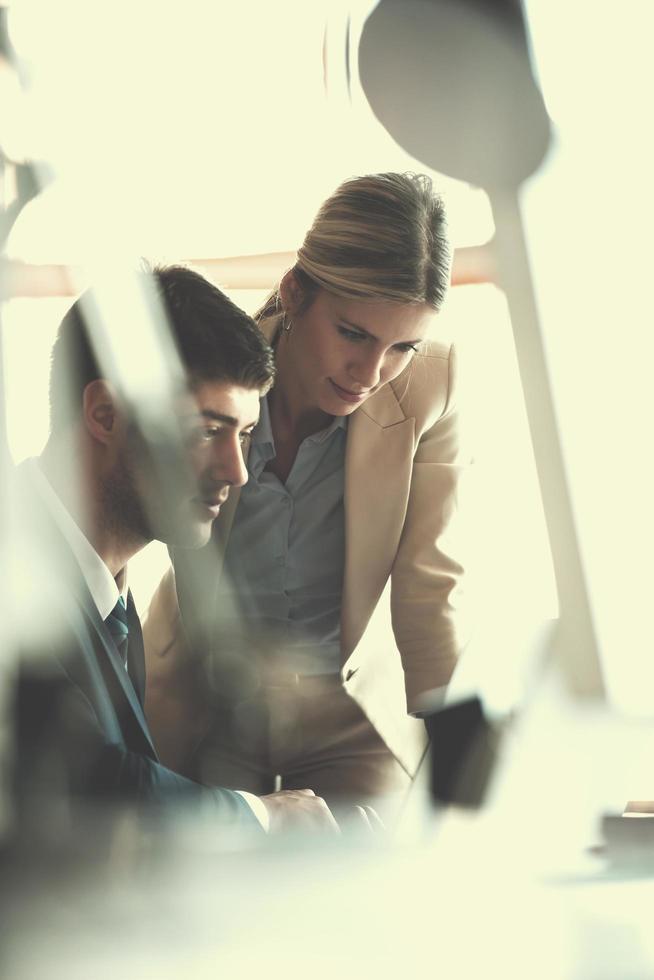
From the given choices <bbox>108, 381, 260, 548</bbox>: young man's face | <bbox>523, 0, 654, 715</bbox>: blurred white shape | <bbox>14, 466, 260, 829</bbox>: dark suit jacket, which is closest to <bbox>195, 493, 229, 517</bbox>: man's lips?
<bbox>108, 381, 260, 548</bbox>: young man's face

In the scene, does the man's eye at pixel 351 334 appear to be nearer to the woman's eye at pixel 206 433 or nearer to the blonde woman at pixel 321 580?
the blonde woman at pixel 321 580

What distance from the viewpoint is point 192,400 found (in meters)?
0.53

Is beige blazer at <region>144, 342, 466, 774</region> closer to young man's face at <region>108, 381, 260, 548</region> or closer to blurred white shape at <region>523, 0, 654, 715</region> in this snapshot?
young man's face at <region>108, 381, 260, 548</region>

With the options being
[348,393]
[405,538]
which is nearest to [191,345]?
[348,393]

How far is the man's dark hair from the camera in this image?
0.51m

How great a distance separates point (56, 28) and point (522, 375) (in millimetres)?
241

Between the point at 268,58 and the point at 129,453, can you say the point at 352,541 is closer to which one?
the point at 129,453

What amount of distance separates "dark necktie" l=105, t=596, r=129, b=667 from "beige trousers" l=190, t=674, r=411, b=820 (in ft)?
0.56

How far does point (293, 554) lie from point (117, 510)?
20cm

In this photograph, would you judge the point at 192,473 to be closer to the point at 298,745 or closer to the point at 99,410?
the point at 99,410

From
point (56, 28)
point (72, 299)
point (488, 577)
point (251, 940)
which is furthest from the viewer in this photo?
point (488, 577)

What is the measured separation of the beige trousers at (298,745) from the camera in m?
0.69

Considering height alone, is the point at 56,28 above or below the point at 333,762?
above

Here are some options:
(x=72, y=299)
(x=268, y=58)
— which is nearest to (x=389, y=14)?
(x=268, y=58)
